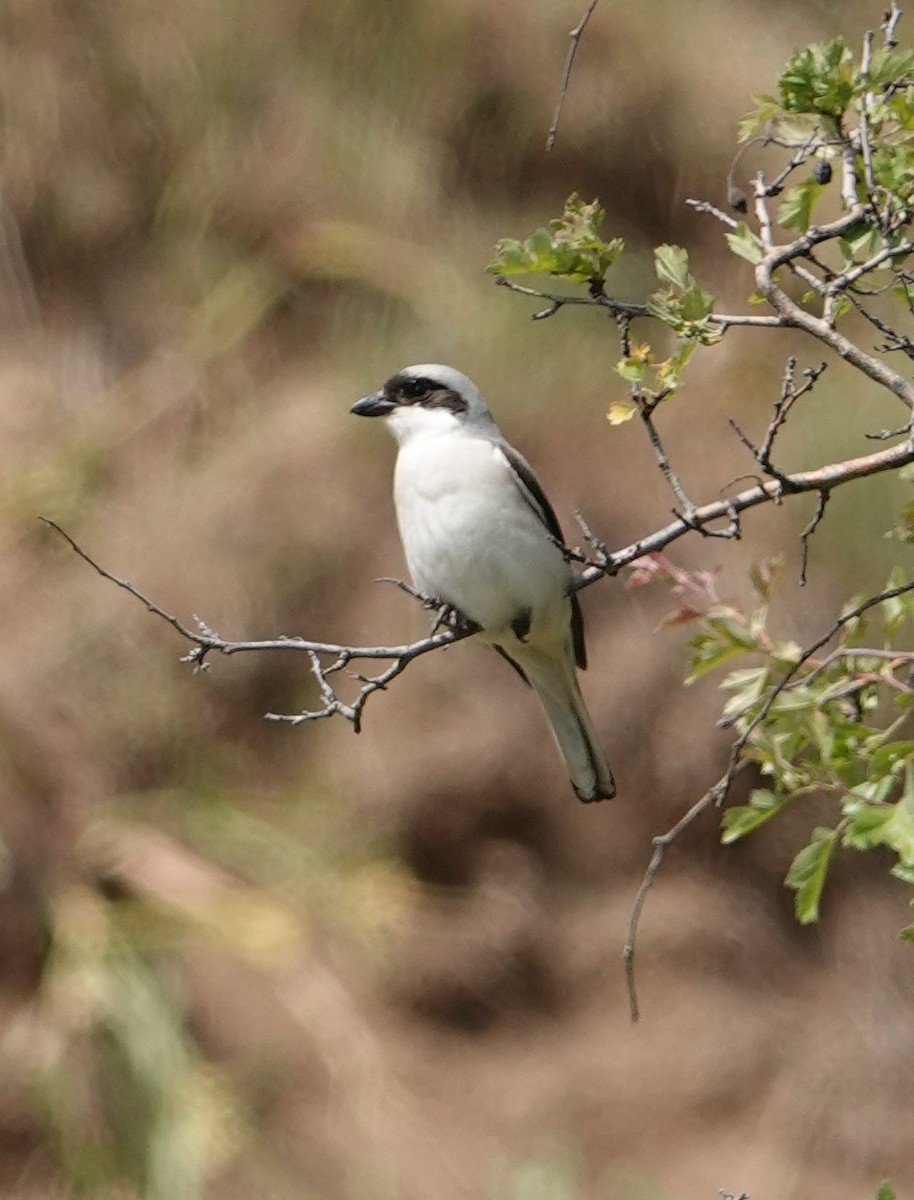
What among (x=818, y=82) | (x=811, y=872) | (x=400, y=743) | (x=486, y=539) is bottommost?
(x=400, y=743)

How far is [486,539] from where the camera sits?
4367mm

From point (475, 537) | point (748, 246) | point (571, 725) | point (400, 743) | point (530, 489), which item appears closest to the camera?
point (748, 246)

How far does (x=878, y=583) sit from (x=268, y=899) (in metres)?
2.45

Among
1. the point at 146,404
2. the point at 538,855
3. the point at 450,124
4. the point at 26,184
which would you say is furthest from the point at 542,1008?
the point at 26,184

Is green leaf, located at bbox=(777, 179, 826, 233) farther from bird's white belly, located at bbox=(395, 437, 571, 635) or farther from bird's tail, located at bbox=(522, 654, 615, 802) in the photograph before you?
bird's tail, located at bbox=(522, 654, 615, 802)

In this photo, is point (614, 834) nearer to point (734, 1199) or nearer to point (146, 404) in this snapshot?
point (146, 404)

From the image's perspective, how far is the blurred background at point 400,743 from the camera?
6812 millimetres

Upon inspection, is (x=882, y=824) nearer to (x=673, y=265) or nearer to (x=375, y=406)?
(x=673, y=265)

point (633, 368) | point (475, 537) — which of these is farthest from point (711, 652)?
point (475, 537)

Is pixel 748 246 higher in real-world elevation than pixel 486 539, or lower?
higher

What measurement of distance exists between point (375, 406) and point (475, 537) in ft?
1.69

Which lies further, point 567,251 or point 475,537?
point 475,537

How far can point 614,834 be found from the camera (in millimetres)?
7293

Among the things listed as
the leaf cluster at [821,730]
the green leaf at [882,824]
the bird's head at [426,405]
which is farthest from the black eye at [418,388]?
the green leaf at [882,824]
